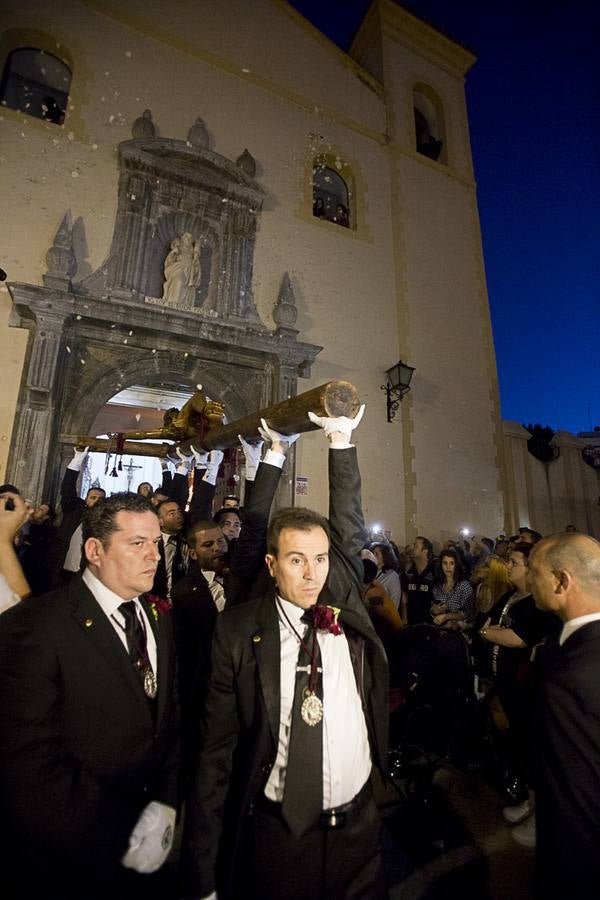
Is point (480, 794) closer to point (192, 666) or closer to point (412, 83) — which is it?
point (192, 666)

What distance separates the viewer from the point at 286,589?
1681 mm

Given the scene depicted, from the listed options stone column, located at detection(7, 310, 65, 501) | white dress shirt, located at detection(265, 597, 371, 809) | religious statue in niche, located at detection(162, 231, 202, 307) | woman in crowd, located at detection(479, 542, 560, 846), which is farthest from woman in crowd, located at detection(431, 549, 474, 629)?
religious statue in niche, located at detection(162, 231, 202, 307)

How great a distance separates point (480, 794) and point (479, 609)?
1.43 meters

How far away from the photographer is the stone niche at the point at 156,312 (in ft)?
20.5

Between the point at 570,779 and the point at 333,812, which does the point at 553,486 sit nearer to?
the point at 570,779

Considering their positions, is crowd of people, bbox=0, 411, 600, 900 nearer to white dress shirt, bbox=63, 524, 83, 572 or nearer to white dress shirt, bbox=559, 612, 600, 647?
white dress shirt, bbox=559, 612, 600, 647

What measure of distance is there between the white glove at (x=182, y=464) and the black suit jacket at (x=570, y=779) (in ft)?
12.2

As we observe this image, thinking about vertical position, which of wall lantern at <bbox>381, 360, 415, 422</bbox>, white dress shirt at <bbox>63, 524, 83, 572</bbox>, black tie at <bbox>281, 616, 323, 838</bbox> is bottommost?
black tie at <bbox>281, 616, 323, 838</bbox>

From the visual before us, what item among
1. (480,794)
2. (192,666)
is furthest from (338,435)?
(480,794)

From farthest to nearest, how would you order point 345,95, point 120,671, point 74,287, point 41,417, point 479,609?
point 345,95 → point 74,287 → point 41,417 → point 479,609 → point 120,671

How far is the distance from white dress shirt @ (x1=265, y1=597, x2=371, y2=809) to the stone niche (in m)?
5.52

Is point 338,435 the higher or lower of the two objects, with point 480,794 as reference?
higher

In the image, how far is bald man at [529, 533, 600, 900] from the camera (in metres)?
1.42

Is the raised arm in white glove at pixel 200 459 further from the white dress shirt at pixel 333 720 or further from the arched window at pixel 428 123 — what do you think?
the arched window at pixel 428 123
